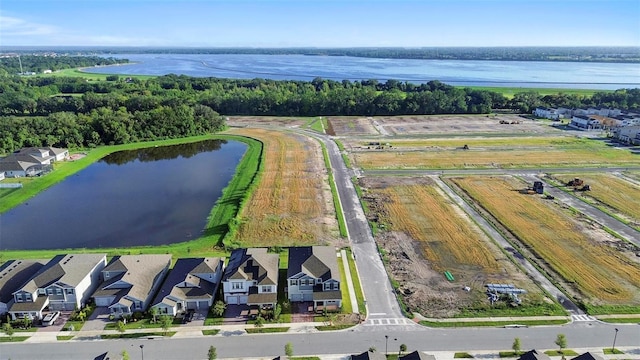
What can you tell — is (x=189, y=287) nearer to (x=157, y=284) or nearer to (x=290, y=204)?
(x=157, y=284)

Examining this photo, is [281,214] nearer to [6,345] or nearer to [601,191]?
[6,345]

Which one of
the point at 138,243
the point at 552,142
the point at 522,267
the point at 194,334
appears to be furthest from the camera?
the point at 552,142

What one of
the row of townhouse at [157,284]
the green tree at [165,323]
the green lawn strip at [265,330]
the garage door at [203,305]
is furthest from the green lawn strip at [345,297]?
the green tree at [165,323]

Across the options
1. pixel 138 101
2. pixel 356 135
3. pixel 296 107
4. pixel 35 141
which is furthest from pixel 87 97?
pixel 356 135

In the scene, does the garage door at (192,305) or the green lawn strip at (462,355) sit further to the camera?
the garage door at (192,305)

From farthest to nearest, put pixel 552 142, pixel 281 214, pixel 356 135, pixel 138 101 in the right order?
pixel 138 101
pixel 356 135
pixel 552 142
pixel 281 214

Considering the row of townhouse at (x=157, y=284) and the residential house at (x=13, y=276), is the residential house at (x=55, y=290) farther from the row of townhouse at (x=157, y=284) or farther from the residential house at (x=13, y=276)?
the residential house at (x=13, y=276)

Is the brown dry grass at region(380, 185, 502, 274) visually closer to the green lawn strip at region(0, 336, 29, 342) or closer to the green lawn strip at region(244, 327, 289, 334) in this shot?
the green lawn strip at region(244, 327, 289, 334)

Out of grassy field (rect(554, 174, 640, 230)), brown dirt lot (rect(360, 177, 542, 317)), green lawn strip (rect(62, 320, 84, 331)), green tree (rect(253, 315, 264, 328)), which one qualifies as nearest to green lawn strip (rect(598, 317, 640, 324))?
brown dirt lot (rect(360, 177, 542, 317))
